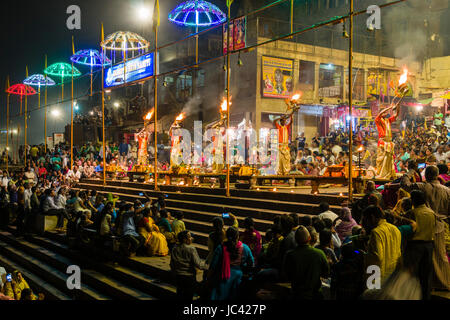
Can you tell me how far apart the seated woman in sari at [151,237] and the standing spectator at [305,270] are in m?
5.11

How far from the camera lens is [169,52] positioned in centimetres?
3403

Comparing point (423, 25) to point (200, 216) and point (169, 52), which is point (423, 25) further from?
point (200, 216)

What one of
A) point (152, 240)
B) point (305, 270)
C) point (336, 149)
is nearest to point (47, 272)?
point (152, 240)

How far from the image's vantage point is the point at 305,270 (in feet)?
15.4

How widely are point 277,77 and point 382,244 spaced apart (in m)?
21.7

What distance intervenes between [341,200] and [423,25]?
26.8m

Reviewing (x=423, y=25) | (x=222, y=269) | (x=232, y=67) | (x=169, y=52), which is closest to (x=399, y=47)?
(x=423, y=25)

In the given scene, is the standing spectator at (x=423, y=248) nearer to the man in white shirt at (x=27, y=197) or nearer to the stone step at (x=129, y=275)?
the stone step at (x=129, y=275)

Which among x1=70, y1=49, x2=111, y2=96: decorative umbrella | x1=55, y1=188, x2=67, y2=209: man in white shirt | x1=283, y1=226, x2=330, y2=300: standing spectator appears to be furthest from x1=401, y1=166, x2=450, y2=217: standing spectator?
x1=70, y1=49, x2=111, y2=96: decorative umbrella

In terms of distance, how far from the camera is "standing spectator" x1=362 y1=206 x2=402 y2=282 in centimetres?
447

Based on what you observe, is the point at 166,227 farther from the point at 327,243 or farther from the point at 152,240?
the point at 327,243

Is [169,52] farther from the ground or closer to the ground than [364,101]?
farther from the ground

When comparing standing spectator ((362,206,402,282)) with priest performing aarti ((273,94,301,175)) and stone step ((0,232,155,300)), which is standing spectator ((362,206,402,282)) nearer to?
stone step ((0,232,155,300))

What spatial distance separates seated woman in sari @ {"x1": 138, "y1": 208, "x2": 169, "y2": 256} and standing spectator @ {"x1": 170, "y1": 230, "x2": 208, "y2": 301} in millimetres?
2606
